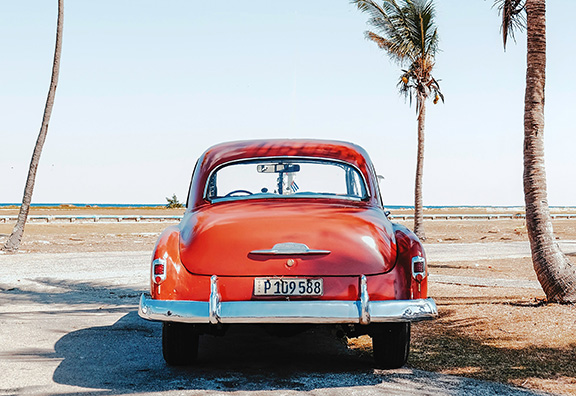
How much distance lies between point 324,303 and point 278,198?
4.46ft

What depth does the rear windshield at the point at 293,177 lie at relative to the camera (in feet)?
20.9

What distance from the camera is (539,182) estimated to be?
8.70m

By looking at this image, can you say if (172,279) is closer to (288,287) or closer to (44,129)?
(288,287)

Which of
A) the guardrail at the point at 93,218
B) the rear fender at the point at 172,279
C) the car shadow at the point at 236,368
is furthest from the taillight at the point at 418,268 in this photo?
the guardrail at the point at 93,218

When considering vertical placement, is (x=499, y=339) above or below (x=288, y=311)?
below

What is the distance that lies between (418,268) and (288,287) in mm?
1047

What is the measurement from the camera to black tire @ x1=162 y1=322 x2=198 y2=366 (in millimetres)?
5590

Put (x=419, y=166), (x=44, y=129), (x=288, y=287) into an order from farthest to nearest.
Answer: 1. (x=419, y=166)
2. (x=44, y=129)
3. (x=288, y=287)

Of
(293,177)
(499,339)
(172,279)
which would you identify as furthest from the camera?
(499,339)

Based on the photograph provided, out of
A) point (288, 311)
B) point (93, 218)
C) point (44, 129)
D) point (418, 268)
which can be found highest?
point (44, 129)

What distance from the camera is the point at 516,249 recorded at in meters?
23.4

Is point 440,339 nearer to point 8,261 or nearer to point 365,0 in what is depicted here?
point 8,261

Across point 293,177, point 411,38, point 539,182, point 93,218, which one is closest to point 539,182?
point 539,182

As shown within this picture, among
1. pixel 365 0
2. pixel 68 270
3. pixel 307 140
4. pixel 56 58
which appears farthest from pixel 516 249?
pixel 307 140
